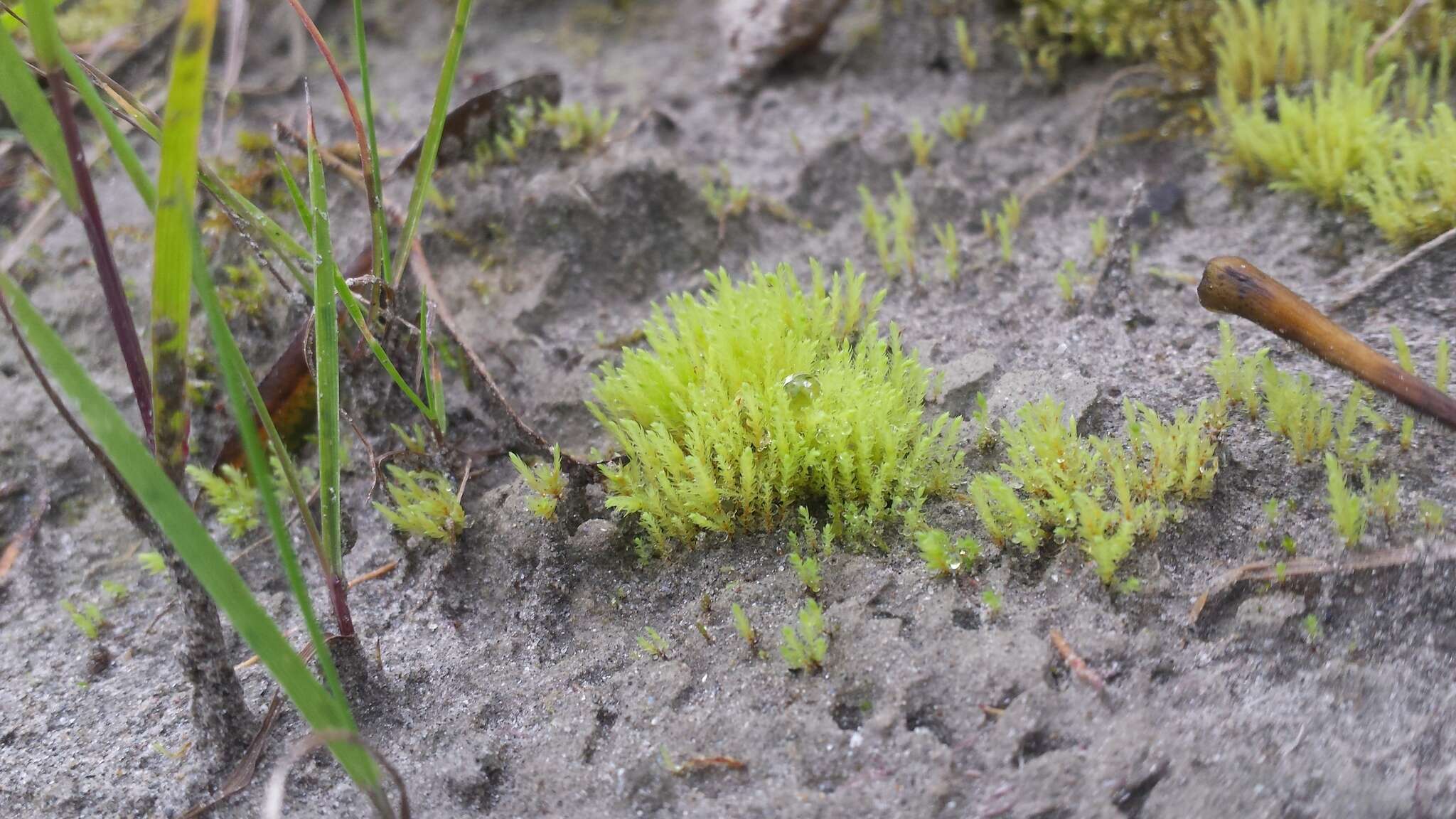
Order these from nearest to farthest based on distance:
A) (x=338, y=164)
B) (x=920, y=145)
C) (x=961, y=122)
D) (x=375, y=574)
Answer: (x=375, y=574) < (x=338, y=164) < (x=920, y=145) < (x=961, y=122)

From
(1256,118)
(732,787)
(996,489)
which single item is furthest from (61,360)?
(1256,118)

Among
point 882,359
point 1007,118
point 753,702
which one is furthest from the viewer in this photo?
point 1007,118

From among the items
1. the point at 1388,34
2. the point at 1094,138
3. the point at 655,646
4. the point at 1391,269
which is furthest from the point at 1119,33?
the point at 655,646

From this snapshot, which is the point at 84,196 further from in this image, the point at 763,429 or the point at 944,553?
the point at 944,553

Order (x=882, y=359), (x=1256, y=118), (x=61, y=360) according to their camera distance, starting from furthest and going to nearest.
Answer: (x=1256, y=118), (x=882, y=359), (x=61, y=360)

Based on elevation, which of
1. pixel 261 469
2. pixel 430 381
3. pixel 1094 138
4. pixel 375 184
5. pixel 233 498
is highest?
pixel 375 184

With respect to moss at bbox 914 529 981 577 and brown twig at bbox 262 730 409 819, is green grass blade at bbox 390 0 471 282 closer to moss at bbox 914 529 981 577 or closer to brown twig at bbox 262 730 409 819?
brown twig at bbox 262 730 409 819

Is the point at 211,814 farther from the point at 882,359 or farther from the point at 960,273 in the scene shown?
the point at 960,273
